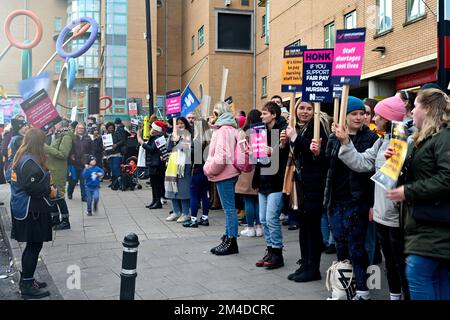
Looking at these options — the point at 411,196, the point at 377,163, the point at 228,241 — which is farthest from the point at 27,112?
the point at 411,196

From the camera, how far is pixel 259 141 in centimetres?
575

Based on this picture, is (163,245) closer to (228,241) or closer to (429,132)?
(228,241)

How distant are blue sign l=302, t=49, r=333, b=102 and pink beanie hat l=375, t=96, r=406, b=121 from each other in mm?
746

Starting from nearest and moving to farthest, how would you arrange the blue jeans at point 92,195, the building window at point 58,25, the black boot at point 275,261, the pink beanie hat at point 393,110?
the pink beanie hat at point 393,110 → the black boot at point 275,261 → the blue jeans at point 92,195 → the building window at point 58,25

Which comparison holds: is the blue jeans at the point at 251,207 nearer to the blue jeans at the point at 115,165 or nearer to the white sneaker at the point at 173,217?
the white sneaker at the point at 173,217

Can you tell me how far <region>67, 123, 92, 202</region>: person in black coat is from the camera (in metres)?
9.39

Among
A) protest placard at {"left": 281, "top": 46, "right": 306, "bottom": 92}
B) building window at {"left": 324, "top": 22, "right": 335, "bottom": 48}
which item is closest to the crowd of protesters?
protest placard at {"left": 281, "top": 46, "right": 306, "bottom": 92}

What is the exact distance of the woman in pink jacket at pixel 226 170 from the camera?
615 cm

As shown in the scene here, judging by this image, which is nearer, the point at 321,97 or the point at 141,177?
the point at 321,97

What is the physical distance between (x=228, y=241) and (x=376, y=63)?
1222 cm

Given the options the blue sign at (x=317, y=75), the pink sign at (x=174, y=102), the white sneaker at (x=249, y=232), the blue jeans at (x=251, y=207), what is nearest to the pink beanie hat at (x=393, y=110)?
the blue sign at (x=317, y=75)

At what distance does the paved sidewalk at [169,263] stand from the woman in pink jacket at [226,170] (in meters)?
0.26

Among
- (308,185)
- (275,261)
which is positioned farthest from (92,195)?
(308,185)

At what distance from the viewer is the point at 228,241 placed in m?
6.31
